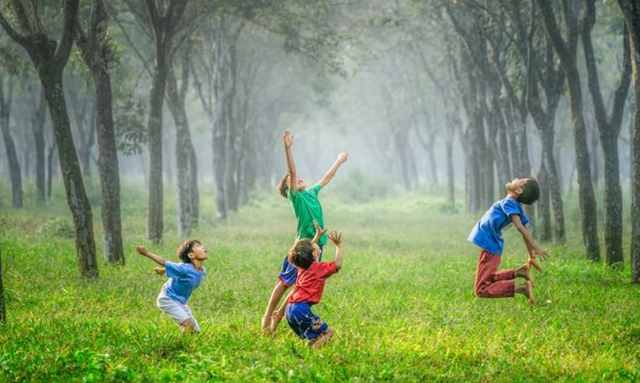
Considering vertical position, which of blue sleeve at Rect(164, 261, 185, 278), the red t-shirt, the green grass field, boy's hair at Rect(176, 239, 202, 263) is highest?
boy's hair at Rect(176, 239, 202, 263)

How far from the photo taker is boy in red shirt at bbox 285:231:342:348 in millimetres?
6762

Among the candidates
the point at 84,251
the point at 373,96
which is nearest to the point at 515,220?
the point at 84,251

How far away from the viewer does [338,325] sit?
8031mm

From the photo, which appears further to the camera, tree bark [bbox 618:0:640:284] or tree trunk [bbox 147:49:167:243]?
tree trunk [bbox 147:49:167:243]

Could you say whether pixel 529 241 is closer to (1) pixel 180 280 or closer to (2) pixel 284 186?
(2) pixel 284 186

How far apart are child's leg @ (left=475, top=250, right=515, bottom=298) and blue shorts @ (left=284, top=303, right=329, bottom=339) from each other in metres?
3.27

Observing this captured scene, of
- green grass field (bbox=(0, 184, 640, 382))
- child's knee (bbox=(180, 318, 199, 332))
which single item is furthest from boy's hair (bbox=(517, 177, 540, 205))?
child's knee (bbox=(180, 318, 199, 332))

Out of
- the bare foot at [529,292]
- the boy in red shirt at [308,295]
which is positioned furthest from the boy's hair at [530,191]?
the boy in red shirt at [308,295]

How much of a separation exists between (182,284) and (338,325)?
6.57ft

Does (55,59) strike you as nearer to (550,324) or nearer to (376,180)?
(550,324)

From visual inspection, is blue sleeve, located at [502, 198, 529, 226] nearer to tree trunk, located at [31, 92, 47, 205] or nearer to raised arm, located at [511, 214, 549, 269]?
raised arm, located at [511, 214, 549, 269]

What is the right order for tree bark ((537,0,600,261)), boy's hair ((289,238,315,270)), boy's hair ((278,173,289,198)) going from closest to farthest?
boy's hair ((289,238,315,270)) < boy's hair ((278,173,289,198)) < tree bark ((537,0,600,261))

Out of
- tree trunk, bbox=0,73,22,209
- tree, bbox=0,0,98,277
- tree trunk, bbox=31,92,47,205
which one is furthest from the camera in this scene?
tree trunk, bbox=31,92,47,205

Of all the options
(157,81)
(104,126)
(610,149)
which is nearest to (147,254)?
(104,126)
